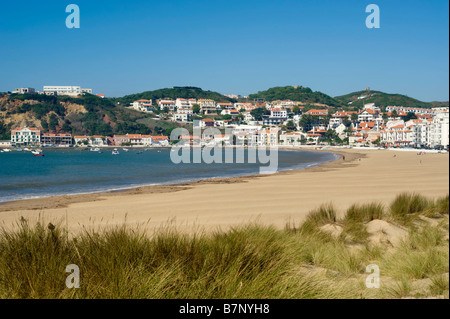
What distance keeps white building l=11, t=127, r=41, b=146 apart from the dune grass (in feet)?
441

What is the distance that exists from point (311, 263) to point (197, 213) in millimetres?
6283

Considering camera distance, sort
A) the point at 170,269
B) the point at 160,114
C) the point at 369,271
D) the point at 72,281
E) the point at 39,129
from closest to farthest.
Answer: the point at 72,281, the point at 170,269, the point at 369,271, the point at 39,129, the point at 160,114

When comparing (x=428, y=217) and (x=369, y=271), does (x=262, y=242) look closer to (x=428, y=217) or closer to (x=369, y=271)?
(x=369, y=271)

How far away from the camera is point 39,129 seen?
131625 mm

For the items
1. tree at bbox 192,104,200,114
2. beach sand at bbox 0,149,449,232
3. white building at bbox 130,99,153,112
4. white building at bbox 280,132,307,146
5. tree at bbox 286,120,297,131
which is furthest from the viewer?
tree at bbox 192,104,200,114

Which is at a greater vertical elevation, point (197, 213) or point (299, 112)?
point (299, 112)

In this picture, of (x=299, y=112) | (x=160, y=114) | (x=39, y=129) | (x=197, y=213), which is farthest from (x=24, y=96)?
(x=197, y=213)

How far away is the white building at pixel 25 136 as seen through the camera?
406ft

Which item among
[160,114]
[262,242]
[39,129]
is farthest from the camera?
[160,114]

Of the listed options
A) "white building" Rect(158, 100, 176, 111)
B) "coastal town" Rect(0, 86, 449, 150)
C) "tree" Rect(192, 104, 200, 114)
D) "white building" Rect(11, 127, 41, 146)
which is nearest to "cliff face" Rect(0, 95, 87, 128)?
"coastal town" Rect(0, 86, 449, 150)

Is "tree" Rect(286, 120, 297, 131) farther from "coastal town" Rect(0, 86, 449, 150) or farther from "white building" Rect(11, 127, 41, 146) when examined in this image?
"white building" Rect(11, 127, 41, 146)

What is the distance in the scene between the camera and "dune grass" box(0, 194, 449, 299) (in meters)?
3.42

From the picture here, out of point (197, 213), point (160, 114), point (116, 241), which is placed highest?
point (160, 114)

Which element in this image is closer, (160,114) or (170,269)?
(170,269)
